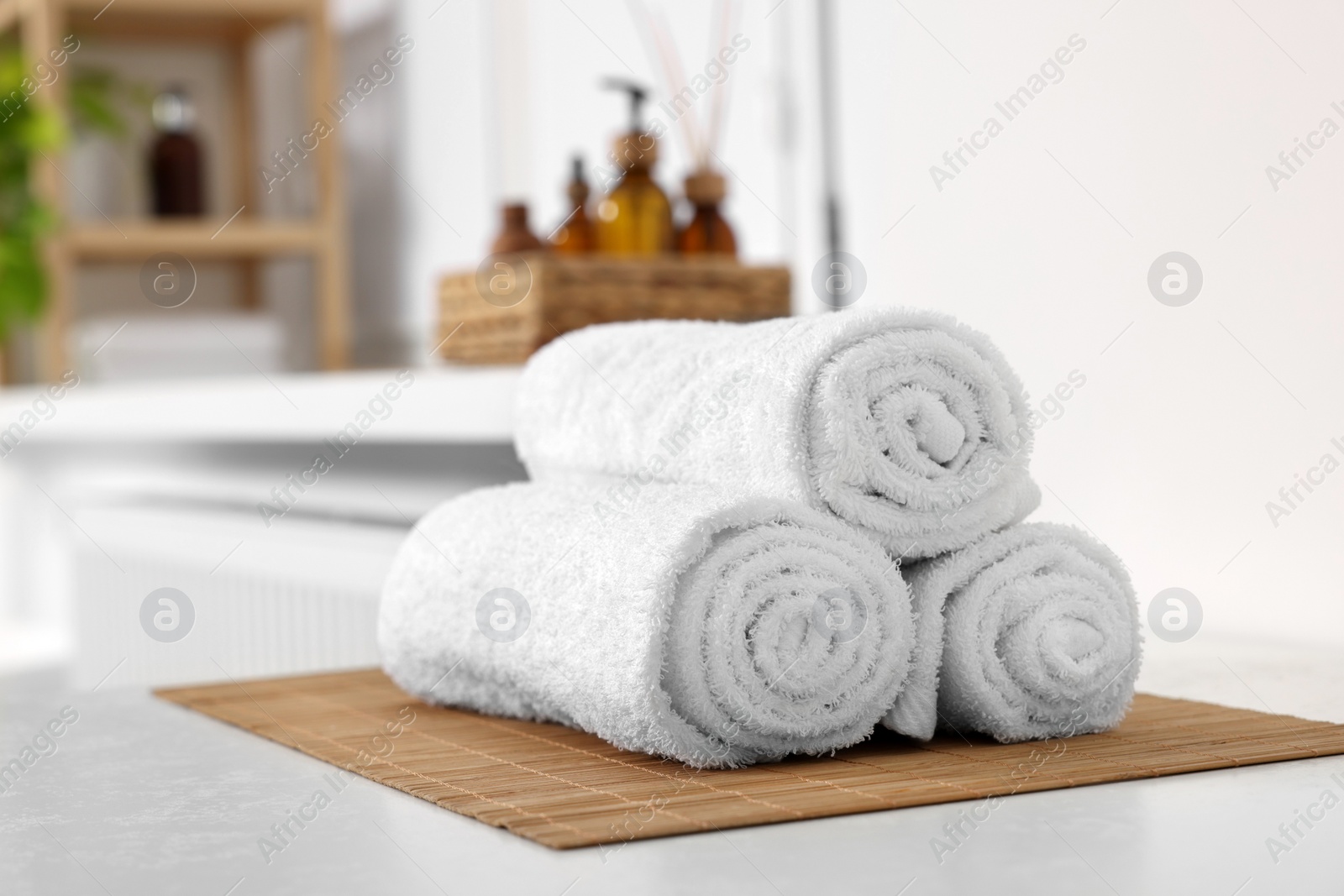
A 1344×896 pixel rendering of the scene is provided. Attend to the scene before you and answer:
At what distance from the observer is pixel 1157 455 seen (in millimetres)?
1011

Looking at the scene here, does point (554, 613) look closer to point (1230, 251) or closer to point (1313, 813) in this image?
point (1313, 813)

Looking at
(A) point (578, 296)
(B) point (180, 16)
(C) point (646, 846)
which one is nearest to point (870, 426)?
(C) point (646, 846)

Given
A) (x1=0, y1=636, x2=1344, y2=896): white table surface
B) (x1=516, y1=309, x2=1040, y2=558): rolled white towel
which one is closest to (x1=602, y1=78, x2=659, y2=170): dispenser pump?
(x1=516, y1=309, x2=1040, y2=558): rolled white towel

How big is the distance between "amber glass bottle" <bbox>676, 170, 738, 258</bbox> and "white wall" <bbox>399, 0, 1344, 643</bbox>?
0.36ft

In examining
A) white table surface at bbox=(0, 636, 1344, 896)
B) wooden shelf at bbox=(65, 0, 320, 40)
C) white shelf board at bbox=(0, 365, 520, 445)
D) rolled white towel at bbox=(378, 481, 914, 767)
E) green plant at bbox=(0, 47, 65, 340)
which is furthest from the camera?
wooden shelf at bbox=(65, 0, 320, 40)

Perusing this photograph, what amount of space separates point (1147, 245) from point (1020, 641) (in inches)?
15.7

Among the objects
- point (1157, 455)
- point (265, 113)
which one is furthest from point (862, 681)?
point (265, 113)

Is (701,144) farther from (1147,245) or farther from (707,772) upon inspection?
(707,772)

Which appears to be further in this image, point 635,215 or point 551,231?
point 551,231

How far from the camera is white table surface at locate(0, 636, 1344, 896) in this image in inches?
20.0

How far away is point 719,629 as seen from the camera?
648 mm

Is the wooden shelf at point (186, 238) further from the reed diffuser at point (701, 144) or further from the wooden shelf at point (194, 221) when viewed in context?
the reed diffuser at point (701, 144)

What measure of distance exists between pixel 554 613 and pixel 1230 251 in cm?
48

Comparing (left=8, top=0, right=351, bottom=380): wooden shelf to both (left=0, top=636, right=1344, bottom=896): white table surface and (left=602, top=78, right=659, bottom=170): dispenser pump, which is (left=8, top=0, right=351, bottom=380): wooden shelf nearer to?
(left=602, top=78, right=659, bottom=170): dispenser pump
